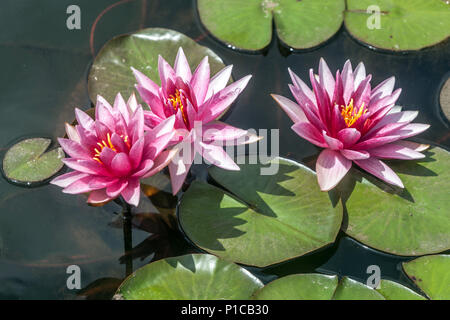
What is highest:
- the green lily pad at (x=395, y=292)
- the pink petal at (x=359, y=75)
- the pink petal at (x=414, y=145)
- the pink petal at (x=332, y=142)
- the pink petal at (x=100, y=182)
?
the pink petal at (x=359, y=75)

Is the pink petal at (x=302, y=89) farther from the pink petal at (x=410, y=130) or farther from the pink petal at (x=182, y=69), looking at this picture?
the pink petal at (x=182, y=69)

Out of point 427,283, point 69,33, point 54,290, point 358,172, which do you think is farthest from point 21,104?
point 427,283

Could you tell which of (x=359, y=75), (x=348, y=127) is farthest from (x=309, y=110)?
(x=359, y=75)

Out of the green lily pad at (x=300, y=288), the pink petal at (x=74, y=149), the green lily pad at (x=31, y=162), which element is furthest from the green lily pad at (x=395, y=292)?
the green lily pad at (x=31, y=162)

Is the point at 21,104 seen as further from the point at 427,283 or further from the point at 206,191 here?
the point at 427,283

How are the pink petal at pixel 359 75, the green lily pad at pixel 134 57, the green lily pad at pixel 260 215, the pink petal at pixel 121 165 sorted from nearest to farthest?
the pink petal at pixel 121 165
the green lily pad at pixel 260 215
the pink petal at pixel 359 75
the green lily pad at pixel 134 57

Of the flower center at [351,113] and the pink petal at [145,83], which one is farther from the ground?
the pink petal at [145,83]

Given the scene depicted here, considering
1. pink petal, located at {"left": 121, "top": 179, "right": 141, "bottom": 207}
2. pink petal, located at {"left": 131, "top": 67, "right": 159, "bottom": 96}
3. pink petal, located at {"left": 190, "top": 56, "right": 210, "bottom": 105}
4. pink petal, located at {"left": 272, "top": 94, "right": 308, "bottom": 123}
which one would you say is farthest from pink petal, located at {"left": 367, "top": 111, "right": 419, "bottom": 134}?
pink petal, located at {"left": 121, "top": 179, "right": 141, "bottom": 207}

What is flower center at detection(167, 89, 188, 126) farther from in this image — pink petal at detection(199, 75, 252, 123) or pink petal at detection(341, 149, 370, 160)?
pink petal at detection(341, 149, 370, 160)
